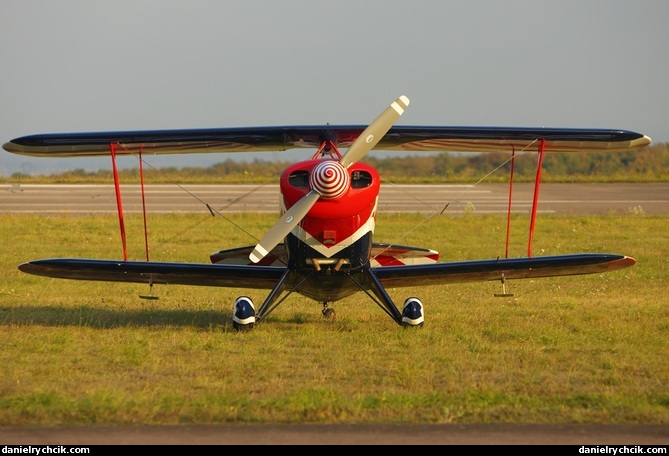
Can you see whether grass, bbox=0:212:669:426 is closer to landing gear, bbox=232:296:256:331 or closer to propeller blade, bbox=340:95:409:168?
landing gear, bbox=232:296:256:331

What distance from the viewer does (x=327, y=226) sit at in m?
10.7

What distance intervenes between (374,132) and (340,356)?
2737mm

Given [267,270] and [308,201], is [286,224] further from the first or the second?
[267,270]

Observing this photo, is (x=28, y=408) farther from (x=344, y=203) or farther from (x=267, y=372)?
(x=344, y=203)

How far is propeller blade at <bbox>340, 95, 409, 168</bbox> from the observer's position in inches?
415

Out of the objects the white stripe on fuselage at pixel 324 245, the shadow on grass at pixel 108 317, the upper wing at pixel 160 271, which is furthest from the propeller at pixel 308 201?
the shadow on grass at pixel 108 317

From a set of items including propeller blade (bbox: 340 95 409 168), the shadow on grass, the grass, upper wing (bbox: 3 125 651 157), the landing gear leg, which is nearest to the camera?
the grass

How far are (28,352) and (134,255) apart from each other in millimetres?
11510

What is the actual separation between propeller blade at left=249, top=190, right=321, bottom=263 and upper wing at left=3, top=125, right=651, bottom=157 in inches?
57.1

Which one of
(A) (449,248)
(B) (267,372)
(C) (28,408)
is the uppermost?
(A) (449,248)

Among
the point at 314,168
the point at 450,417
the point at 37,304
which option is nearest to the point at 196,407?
the point at 450,417

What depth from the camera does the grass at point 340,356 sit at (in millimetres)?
7039

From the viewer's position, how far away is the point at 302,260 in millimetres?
11023

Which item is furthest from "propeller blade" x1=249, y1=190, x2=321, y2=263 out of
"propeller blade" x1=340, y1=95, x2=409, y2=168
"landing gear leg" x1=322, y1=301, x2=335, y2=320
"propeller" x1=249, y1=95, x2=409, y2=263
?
"landing gear leg" x1=322, y1=301, x2=335, y2=320
